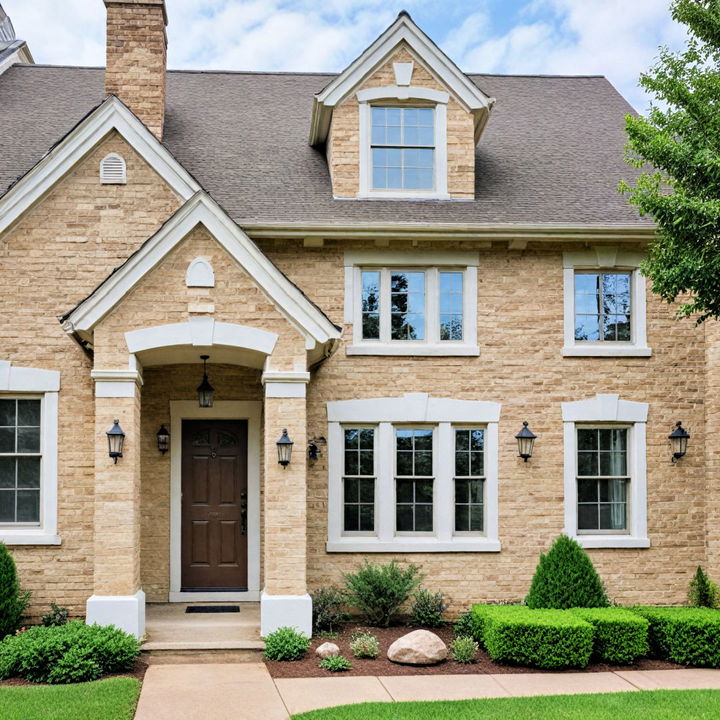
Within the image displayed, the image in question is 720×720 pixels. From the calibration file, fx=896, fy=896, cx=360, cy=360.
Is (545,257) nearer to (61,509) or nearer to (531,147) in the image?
(531,147)

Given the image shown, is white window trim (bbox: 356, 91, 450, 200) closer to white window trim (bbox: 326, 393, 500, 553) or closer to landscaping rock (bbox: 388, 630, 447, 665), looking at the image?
white window trim (bbox: 326, 393, 500, 553)

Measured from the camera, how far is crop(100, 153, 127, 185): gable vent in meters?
12.2

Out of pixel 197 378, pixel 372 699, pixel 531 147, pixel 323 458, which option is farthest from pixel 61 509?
pixel 531 147

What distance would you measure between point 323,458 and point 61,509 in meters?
3.64

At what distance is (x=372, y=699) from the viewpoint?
891 centimetres

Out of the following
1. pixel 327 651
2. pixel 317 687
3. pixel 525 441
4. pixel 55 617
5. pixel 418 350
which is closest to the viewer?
pixel 317 687

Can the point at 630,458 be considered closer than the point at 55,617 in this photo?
No

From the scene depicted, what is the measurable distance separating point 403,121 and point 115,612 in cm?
824

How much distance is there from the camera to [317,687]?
9.35 meters

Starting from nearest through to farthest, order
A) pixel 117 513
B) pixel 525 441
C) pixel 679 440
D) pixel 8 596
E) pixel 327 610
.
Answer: pixel 117 513 < pixel 8 596 < pixel 327 610 < pixel 525 441 < pixel 679 440

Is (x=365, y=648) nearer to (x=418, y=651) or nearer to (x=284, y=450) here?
(x=418, y=651)

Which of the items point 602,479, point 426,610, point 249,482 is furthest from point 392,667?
point 602,479

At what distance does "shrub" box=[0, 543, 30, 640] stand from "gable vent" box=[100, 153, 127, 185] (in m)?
4.99

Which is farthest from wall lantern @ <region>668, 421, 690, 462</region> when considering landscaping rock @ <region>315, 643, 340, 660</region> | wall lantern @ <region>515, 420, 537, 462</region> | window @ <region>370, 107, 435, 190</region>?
landscaping rock @ <region>315, 643, 340, 660</region>
